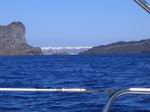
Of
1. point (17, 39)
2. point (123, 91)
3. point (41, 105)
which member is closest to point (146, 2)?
point (123, 91)

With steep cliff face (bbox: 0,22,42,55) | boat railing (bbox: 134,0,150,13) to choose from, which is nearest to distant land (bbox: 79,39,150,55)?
steep cliff face (bbox: 0,22,42,55)

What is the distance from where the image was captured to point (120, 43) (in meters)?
154

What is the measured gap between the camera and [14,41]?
165m

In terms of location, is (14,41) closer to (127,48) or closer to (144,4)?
(127,48)

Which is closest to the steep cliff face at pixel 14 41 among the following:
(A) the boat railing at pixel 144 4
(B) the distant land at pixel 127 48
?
(B) the distant land at pixel 127 48

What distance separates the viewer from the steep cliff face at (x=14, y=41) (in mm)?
162500

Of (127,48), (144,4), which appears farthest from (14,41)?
(144,4)

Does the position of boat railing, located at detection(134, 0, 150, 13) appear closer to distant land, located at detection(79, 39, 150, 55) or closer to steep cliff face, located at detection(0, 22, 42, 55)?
distant land, located at detection(79, 39, 150, 55)

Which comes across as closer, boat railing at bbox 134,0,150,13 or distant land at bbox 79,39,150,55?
boat railing at bbox 134,0,150,13

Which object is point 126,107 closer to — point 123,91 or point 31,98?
point 31,98

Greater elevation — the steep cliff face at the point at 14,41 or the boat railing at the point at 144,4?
the steep cliff face at the point at 14,41

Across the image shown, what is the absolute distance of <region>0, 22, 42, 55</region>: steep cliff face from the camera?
162500 mm

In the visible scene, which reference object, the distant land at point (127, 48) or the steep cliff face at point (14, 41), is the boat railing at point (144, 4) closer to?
the distant land at point (127, 48)

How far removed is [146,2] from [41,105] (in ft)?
46.1
